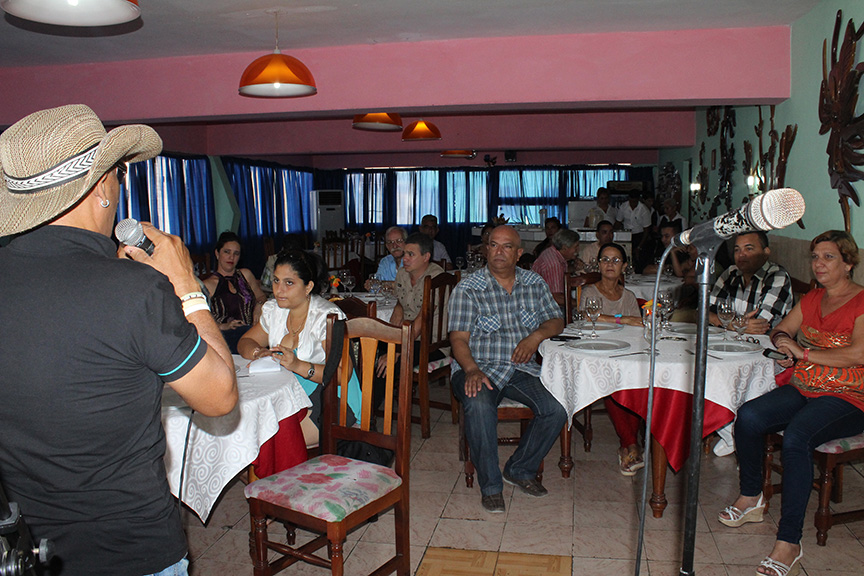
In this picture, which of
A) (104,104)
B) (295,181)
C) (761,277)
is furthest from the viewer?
(295,181)

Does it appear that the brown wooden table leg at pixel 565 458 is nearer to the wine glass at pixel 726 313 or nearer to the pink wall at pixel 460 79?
the wine glass at pixel 726 313

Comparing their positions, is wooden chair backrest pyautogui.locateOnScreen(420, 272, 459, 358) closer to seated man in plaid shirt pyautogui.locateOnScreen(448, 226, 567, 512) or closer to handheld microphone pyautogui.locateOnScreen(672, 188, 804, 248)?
seated man in plaid shirt pyautogui.locateOnScreen(448, 226, 567, 512)

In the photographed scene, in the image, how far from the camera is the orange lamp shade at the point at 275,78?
414 cm

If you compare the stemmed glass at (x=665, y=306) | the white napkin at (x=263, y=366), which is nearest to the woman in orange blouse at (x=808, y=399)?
the stemmed glass at (x=665, y=306)

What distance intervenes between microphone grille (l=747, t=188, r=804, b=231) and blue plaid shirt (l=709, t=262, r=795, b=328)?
262 centimetres

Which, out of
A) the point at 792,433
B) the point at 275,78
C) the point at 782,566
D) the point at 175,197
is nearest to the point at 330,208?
the point at 175,197

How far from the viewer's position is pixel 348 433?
8.80 feet

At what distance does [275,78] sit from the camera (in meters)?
4.13

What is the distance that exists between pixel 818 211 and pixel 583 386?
239cm

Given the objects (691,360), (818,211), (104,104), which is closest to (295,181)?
(104,104)

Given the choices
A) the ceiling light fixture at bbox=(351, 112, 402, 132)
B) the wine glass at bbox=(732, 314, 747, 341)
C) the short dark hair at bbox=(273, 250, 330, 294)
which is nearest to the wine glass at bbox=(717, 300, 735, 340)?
the wine glass at bbox=(732, 314, 747, 341)

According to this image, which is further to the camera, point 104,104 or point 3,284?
point 104,104

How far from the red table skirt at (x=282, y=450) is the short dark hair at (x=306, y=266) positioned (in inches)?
27.7

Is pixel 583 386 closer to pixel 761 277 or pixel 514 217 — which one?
pixel 761 277
